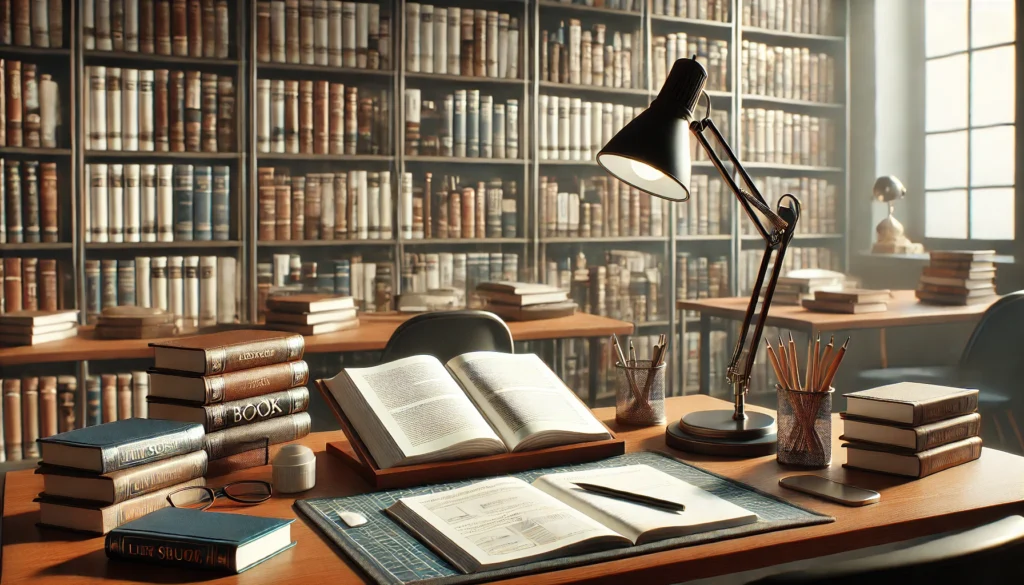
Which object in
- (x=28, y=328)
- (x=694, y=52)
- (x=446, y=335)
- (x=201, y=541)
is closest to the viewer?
(x=201, y=541)

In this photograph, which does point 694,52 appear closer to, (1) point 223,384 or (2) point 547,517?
(1) point 223,384

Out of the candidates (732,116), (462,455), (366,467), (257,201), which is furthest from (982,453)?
(732,116)

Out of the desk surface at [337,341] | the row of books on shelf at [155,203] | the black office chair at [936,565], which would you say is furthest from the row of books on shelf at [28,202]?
the black office chair at [936,565]

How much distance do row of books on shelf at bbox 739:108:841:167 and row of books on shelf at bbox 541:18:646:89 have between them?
29.6 inches

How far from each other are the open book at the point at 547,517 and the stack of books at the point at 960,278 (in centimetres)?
290

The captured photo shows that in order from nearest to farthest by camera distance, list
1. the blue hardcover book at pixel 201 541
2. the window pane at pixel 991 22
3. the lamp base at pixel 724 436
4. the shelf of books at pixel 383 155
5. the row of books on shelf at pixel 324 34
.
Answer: the blue hardcover book at pixel 201 541, the lamp base at pixel 724 436, the shelf of books at pixel 383 155, the row of books on shelf at pixel 324 34, the window pane at pixel 991 22

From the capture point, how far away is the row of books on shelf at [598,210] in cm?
448

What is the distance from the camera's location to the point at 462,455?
1.29 m

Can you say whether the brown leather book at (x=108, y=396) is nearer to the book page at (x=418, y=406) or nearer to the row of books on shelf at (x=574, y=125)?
the row of books on shelf at (x=574, y=125)

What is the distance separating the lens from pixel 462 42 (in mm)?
4199

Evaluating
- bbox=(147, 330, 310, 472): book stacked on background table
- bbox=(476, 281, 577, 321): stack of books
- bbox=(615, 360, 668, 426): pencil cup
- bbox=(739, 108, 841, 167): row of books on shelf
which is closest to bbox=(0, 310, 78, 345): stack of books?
bbox=(476, 281, 577, 321): stack of books

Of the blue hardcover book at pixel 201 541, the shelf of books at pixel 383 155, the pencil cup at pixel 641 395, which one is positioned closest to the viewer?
the blue hardcover book at pixel 201 541

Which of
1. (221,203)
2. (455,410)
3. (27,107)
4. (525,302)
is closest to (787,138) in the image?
(525,302)

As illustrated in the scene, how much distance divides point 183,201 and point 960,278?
3.27 meters
